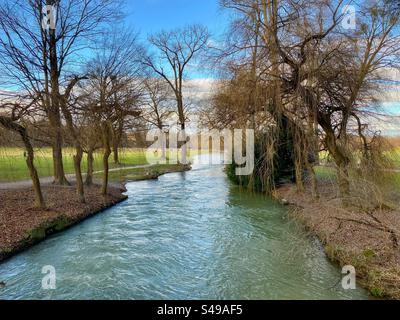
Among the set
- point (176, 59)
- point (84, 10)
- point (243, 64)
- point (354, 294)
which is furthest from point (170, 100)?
point (354, 294)

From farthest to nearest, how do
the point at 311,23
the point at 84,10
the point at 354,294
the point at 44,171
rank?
the point at 44,171
the point at 84,10
the point at 311,23
the point at 354,294

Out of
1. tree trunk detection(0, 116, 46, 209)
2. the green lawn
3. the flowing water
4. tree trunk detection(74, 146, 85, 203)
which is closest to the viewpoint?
the flowing water

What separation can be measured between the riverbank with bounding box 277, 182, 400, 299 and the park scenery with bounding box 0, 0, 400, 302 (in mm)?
33

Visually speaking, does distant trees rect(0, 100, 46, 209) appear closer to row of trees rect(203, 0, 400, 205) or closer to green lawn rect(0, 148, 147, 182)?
green lawn rect(0, 148, 147, 182)

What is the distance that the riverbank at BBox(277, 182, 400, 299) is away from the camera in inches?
227

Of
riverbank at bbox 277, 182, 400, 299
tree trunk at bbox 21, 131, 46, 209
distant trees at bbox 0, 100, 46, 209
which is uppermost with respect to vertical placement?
distant trees at bbox 0, 100, 46, 209

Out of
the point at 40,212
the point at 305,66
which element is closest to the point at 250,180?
the point at 305,66

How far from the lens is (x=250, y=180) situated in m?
11.2

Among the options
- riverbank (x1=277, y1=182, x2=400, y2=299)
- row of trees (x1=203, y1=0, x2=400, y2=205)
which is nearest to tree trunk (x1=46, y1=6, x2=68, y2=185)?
row of trees (x1=203, y1=0, x2=400, y2=205)

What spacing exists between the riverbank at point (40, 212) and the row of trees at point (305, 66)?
6.53 metres

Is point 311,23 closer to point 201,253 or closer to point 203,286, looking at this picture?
Result: point 201,253

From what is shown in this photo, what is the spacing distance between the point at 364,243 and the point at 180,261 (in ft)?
13.7

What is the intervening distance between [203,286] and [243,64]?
657cm
